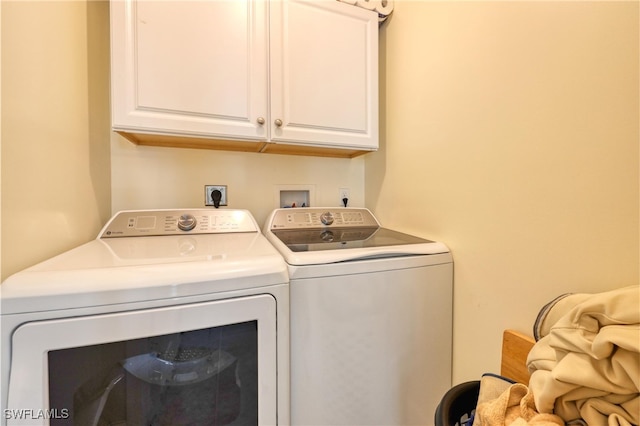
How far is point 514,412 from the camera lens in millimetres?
549

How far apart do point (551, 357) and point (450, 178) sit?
66 cm

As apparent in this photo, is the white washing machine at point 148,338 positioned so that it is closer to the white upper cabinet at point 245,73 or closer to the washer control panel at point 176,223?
the washer control panel at point 176,223

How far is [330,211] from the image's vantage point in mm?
1479

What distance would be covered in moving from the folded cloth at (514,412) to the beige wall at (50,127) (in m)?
1.07

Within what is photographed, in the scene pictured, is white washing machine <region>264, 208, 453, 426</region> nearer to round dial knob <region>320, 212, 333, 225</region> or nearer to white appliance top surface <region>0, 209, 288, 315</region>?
white appliance top surface <region>0, 209, 288, 315</region>

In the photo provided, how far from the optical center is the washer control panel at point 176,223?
1.13 m

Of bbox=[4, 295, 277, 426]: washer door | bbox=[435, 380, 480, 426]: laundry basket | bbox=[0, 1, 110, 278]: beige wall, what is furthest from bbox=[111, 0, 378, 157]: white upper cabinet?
bbox=[435, 380, 480, 426]: laundry basket

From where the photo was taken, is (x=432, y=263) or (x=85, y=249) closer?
(x=85, y=249)

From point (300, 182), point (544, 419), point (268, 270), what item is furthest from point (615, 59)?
point (300, 182)

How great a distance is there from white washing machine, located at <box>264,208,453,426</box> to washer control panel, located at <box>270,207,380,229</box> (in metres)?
0.29

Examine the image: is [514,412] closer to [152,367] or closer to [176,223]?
[152,367]

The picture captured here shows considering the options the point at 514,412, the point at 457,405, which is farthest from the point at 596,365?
the point at 457,405

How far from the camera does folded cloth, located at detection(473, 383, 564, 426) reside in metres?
0.49

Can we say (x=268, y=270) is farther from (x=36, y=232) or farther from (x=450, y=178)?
(x=450, y=178)
